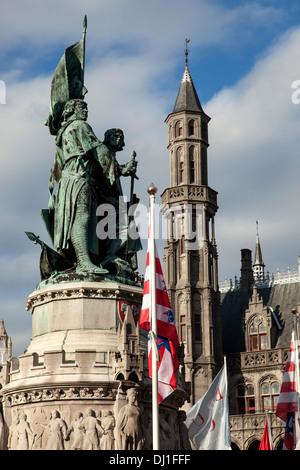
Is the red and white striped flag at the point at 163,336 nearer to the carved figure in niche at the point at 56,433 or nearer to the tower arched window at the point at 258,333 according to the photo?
the carved figure in niche at the point at 56,433

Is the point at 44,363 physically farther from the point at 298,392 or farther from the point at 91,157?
the point at 298,392

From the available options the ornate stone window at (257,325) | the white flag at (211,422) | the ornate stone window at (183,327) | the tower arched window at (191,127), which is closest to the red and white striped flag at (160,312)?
the white flag at (211,422)

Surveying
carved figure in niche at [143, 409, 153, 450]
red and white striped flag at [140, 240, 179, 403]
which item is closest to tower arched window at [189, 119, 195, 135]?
carved figure in niche at [143, 409, 153, 450]

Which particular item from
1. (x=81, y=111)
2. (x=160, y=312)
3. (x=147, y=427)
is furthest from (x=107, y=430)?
(x=81, y=111)

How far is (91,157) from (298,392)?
373 inches

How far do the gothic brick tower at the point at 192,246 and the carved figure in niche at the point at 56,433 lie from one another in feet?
119

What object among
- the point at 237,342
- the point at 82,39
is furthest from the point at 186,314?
the point at 82,39

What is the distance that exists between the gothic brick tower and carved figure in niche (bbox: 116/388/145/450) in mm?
36163

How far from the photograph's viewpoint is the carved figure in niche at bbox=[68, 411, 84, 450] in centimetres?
2028

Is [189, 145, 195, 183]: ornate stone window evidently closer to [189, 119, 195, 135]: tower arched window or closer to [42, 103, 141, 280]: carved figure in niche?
[189, 119, 195, 135]: tower arched window

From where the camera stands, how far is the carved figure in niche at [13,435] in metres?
21.3

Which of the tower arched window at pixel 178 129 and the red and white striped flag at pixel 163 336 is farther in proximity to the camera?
the tower arched window at pixel 178 129

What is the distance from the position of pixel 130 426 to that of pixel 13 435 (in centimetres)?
323

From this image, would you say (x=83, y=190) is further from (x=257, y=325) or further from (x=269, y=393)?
(x=257, y=325)
